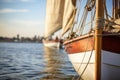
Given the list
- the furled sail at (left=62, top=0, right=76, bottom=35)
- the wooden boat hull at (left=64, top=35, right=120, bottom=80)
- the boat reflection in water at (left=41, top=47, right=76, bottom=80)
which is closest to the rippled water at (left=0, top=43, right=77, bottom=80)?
the boat reflection in water at (left=41, top=47, right=76, bottom=80)

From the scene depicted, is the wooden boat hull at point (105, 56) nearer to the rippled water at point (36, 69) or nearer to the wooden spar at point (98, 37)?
the wooden spar at point (98, 37)

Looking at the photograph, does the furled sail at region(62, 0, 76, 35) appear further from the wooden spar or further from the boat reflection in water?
the wooden spar

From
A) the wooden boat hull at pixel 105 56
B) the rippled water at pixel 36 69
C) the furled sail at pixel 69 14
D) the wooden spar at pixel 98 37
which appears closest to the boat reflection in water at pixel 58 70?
the rippled water at pixel 36 69

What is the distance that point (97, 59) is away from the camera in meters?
7.66

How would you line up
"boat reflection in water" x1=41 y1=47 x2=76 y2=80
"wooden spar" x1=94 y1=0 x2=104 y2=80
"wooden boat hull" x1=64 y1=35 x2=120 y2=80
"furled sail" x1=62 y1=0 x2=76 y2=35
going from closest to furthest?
"wooden spar" x1=94 y1=0 x2=104 y2=80 → "wooden boat hull" x1=64 y1=35 x2=120 y2=80 → "furled sail" x1=62 y1=0 x2=76 y2=35 → "boat reflection in water" x1=41 y1=47 x2=76 y2=80

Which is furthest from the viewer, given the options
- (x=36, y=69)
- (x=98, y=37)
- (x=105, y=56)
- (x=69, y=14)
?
Result: (x=36, y=69)

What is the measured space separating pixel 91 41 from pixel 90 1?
2.12 m

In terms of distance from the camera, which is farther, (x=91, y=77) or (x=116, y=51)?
(x=91, y=77)

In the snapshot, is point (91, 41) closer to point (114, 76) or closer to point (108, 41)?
point (108, 41)

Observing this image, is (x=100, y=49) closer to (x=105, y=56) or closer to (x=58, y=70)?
(x=105, y=56)

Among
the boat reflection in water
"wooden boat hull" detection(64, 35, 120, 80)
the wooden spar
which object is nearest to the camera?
the wooden spar

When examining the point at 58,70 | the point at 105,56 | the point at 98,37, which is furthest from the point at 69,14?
the point at 105,56

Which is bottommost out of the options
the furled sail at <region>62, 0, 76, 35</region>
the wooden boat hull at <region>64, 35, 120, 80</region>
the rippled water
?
the rippled water

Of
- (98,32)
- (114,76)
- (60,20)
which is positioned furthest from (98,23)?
(60,20)
